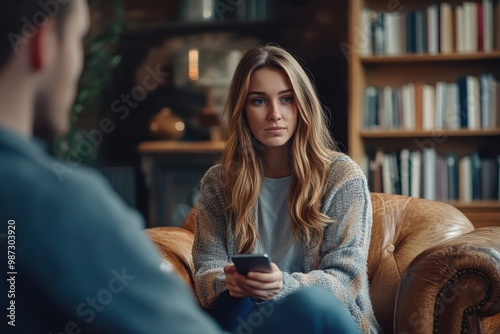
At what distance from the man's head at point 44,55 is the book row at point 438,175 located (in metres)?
3.41

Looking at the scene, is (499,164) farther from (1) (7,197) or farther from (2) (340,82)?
(1) (7,197)

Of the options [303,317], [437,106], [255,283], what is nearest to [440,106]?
[437,106]

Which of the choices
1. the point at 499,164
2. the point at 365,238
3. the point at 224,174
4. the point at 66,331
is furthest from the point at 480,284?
the point at 499,164

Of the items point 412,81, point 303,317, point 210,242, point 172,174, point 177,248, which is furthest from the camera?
point 172,174

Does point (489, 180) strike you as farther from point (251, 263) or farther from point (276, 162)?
point (251, 263)

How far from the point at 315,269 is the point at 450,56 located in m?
2.15

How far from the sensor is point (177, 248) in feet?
6.72

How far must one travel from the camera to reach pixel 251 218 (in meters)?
1.80

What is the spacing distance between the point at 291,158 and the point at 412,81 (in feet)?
7.14

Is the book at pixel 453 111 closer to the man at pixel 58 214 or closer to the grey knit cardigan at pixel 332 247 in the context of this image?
the grey knit cardigan at pixel 332 247

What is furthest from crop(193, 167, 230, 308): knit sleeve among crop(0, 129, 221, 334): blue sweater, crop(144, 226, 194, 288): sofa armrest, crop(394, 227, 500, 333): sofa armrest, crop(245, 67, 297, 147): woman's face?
crop(0, 129, 221, 334): blue sweater

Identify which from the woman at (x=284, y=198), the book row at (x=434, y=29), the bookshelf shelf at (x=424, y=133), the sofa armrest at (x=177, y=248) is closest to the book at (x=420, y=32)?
the book row at (x=434, y=29)

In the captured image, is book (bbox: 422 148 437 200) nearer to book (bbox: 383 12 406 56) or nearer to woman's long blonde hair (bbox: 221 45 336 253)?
book (bbox: 383 12 406 56)

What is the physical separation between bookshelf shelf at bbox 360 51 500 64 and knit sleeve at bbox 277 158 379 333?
1.96 meters
